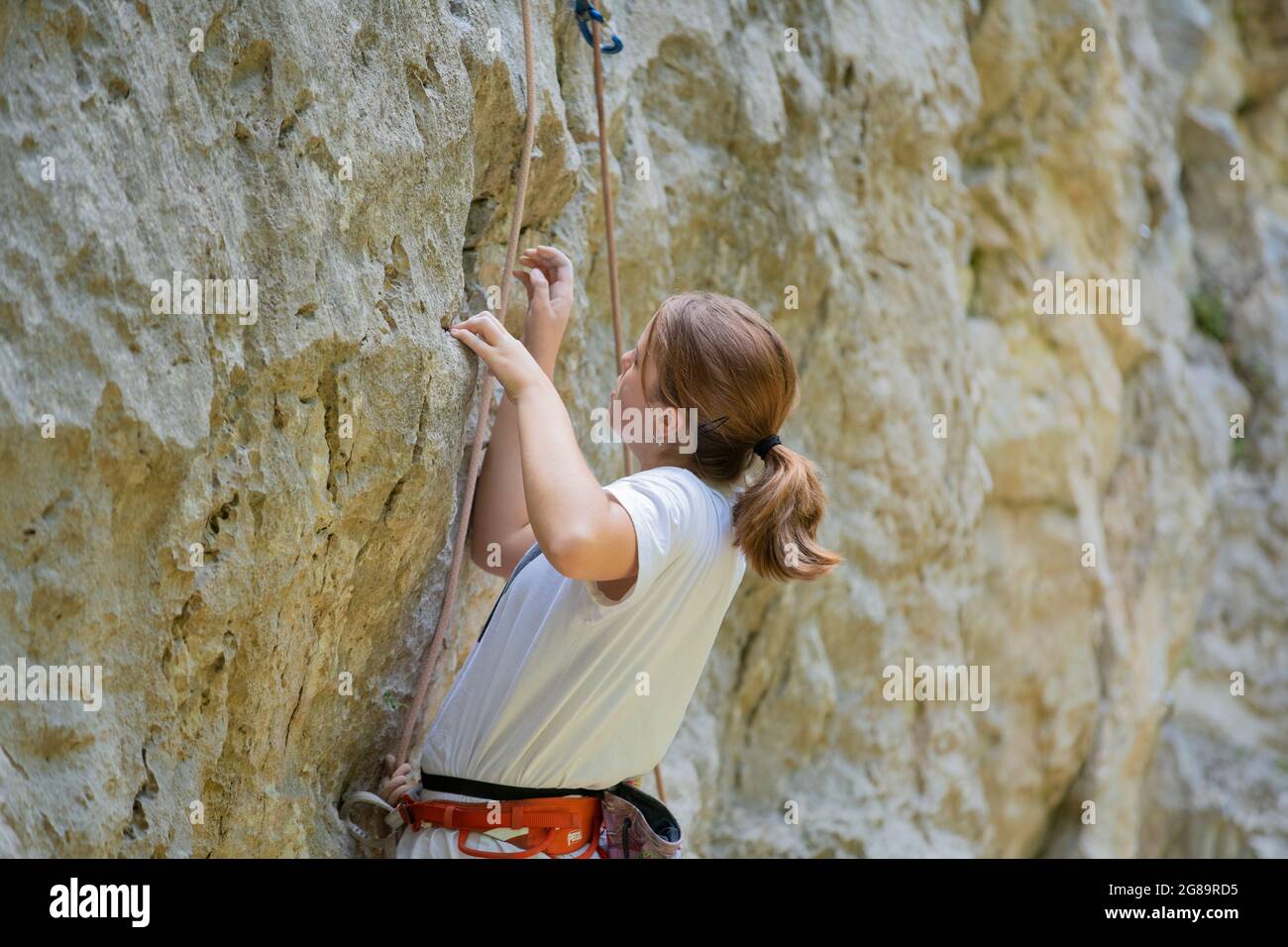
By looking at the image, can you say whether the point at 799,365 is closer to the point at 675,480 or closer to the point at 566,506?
the point at 675,480

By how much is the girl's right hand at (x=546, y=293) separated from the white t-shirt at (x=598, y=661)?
1.47 feet

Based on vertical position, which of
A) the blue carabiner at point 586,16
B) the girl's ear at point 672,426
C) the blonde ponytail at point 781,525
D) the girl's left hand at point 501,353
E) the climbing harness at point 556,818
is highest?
the blue carabiner at point 586,16

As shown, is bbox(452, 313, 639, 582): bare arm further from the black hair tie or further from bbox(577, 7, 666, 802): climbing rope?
bbox(577, 7, 666, 802): climbing rope

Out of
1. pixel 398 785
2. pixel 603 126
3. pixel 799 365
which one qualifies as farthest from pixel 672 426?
pixel 799 365

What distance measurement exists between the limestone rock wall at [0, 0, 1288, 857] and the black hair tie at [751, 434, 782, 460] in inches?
20.6

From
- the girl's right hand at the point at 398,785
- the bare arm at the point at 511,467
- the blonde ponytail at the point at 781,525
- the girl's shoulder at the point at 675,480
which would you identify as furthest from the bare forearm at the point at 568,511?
the girl's right hand at the point at 398,785

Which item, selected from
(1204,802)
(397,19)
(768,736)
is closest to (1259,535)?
(1204,802)

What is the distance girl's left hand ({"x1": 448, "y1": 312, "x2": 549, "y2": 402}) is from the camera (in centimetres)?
190

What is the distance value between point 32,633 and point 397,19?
1075 millimetres

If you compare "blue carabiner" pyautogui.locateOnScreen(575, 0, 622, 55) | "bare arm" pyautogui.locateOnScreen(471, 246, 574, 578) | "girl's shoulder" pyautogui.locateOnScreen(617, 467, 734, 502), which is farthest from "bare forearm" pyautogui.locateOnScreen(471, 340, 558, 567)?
"blue carabiner" pyautogui.locateOnScreen(575, 0, 622, 55)

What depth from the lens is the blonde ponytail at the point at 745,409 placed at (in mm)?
1823

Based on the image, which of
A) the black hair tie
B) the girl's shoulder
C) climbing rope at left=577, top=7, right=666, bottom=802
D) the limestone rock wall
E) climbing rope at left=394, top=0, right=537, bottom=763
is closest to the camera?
the limestone rock wall

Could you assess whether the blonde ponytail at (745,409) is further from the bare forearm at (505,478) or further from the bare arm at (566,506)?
the bare forearm at (505,478)
